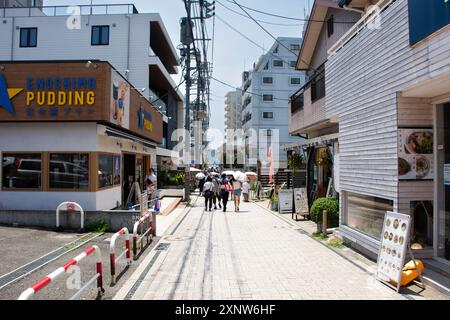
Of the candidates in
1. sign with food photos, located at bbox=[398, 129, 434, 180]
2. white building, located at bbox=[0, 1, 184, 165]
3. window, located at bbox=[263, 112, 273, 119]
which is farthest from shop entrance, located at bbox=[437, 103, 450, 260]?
window, located at bbox=[263, 112, 273, 119]

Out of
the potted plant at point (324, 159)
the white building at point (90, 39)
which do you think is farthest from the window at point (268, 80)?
the potted plant at point (324, 159)

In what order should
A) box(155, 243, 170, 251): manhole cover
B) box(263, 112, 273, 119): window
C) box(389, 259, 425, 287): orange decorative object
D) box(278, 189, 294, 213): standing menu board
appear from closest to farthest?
box(389, 259, 425, 287): orange decorative object, box(155, 243, 170, 251): manhole cover, box(278, 189, 294, 213): standing menu board, box(263, 112, 273, 119): window

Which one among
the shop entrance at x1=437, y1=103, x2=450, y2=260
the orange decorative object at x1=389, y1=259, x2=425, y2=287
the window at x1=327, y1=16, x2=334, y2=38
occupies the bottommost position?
the orange decorative object at x1=389, y1=259, x2=425, y2=287

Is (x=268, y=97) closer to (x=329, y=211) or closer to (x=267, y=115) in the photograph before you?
(x=267, y=115)

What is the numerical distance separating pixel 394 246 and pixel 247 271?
2866 millimetres

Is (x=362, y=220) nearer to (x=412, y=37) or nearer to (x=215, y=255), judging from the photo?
(x=215, y=255)

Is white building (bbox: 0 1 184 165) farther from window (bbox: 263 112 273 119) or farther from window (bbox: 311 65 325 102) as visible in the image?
window (bbox: 263 112 273 119)

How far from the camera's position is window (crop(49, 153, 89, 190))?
1223 cm

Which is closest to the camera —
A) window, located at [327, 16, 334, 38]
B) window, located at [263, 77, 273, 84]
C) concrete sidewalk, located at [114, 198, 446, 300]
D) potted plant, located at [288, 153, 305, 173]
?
concrete sidewalk, located at [114, 198, 446, 300]

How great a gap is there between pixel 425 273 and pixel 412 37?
165 inches

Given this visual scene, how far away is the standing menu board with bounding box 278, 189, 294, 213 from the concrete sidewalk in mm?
5528

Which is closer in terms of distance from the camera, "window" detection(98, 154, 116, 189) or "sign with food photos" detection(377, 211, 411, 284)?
"sign with food photos" detection(377, 211, 411, 284)

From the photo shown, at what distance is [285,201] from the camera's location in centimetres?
1825

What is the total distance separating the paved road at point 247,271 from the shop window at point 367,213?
945 mm
